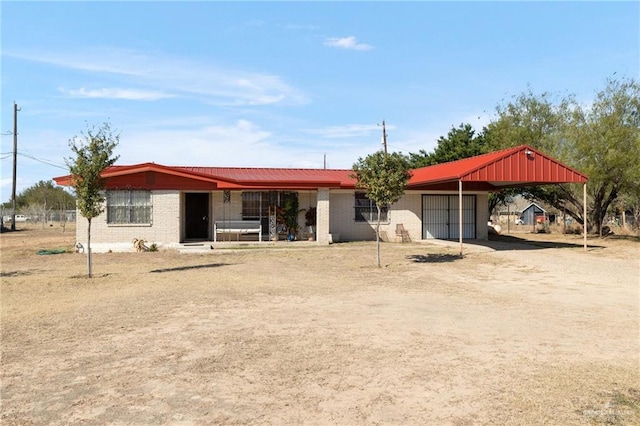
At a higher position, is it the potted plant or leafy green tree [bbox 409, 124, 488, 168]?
leafy green tree [bbox 409, 124, 488, 168]

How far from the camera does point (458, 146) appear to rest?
35062mm

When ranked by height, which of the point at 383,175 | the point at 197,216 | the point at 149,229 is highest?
the point at 383,175

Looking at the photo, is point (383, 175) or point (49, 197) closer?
point (383, 175)

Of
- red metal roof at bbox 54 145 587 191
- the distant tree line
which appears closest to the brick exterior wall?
red metal roof at bbox 54 145 587 191

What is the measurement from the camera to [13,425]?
13.0ft

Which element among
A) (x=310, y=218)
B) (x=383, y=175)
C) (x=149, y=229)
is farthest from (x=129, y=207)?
(x=383, y=175)

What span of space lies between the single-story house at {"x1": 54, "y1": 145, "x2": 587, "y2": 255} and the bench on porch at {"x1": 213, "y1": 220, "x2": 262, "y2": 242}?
0.04 meters

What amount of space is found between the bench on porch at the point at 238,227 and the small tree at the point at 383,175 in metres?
7.59

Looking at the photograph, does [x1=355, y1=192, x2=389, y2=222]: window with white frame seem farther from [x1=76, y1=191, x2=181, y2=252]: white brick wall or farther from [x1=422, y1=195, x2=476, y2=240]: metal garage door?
[x1=76, y1=191, x2=181, y2=252]: white brick wall

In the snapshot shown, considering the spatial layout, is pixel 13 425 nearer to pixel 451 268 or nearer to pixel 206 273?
pixel 206 273

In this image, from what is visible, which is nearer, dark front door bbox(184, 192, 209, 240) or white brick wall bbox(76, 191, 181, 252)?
white brick wall bbox(76, 191, 181, 252)

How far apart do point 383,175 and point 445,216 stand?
1108 centimetres

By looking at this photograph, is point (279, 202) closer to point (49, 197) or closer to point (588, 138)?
point (588, 138)

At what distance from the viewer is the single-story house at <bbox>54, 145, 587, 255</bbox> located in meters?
18.0
